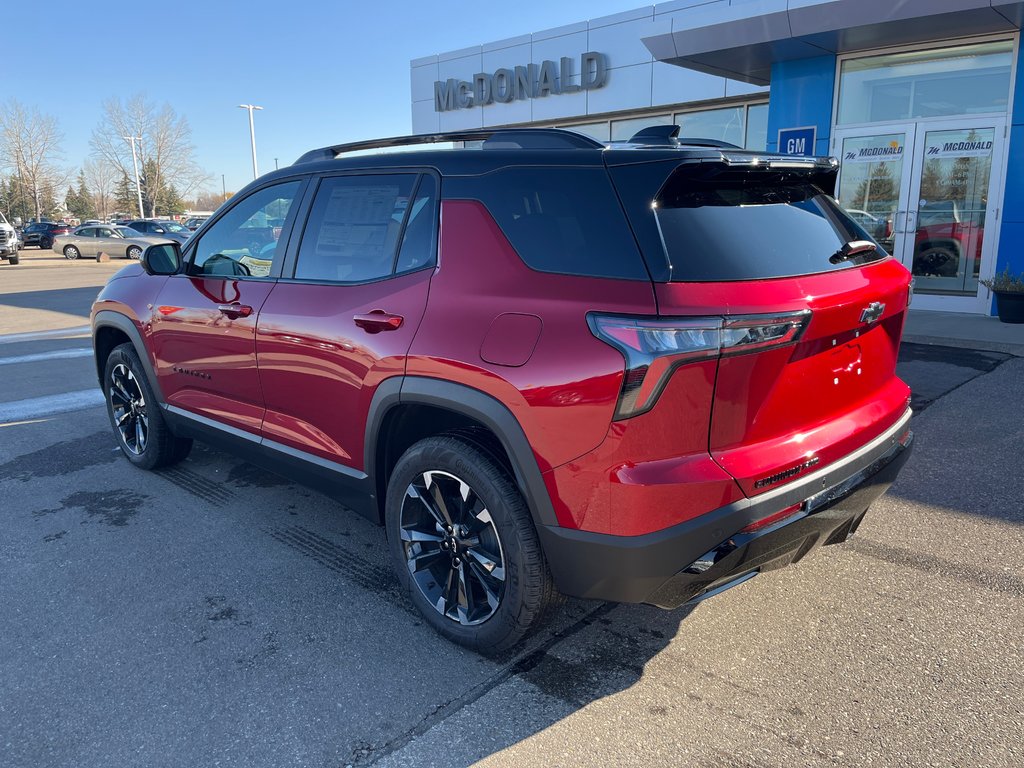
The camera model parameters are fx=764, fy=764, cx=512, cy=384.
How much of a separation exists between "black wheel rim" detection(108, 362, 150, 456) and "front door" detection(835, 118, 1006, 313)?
1009 cm

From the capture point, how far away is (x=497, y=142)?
2949 mm

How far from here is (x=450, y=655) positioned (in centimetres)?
289

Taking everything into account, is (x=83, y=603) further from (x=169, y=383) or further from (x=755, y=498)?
(x=755, y=498)

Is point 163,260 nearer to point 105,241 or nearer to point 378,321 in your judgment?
point 378,321

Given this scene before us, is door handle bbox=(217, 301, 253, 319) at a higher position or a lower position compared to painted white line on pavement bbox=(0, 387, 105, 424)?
higher

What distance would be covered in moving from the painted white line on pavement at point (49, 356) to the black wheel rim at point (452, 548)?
25.3ft

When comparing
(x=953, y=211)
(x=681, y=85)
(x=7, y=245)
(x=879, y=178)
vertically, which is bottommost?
(x=7, y=245)

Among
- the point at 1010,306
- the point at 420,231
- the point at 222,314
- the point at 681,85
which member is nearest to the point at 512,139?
the point at 420,231

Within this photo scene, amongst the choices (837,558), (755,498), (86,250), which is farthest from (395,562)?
(86,250)

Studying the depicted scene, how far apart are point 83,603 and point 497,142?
103 inches

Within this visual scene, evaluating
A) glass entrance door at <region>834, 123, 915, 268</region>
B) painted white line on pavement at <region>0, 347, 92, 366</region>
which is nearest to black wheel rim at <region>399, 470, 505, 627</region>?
painted white line on pavement at <region>0, 347, 92, 366</region>

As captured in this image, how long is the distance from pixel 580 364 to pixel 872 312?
113cm

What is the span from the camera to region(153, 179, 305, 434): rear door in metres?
3.72

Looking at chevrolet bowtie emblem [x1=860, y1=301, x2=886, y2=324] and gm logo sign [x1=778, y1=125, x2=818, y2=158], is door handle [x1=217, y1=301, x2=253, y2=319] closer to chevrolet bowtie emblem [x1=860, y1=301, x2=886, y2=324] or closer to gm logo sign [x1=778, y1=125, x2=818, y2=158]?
chevrolet bowtie emblem [x1=860, y1=301, x2=886, y2=324]
